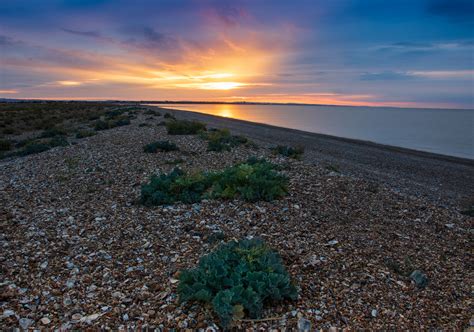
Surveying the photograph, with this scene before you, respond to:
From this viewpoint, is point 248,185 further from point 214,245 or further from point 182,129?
point 182,129

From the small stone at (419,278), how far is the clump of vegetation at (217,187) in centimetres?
345

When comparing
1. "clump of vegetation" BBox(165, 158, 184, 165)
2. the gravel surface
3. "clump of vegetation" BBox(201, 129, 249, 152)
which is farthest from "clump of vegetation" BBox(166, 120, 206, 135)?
the gravel surface

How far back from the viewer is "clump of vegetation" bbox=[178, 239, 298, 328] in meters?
3.84

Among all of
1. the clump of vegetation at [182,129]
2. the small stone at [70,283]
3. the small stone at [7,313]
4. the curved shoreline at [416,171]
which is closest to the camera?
the small stone at [7,313]

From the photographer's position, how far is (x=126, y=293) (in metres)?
4.51

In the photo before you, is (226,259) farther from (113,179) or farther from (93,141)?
(93,141)

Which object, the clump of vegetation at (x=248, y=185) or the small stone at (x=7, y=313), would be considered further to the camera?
the clump of vegetation at (x=248, y=185)

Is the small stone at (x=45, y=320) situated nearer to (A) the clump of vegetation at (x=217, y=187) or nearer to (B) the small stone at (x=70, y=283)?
(B) the small stone at (x=70, y=283)

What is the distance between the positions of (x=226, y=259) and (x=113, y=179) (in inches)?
257

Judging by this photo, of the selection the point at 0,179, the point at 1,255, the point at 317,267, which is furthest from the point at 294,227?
the point at 0,179

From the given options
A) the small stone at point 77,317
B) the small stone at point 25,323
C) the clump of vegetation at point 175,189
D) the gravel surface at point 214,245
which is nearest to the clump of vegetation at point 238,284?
the gravel surface at point 214,245

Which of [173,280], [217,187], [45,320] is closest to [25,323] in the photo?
[45,320]

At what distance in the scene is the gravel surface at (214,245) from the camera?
4.11m

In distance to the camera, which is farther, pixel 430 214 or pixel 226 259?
pixel 430 214
